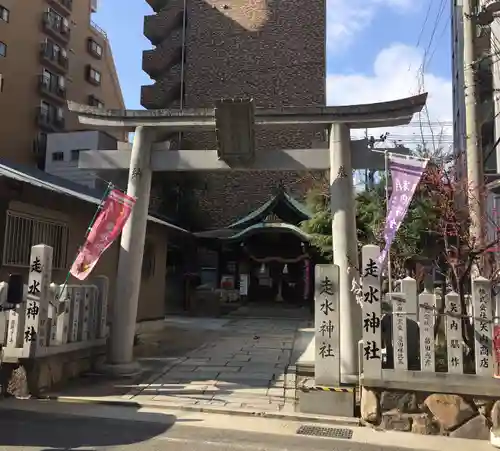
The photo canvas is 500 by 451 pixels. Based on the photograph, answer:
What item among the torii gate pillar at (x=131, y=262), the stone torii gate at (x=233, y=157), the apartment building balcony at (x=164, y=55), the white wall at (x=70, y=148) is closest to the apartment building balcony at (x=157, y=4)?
the apartment building balcony at (x=164, y=55)

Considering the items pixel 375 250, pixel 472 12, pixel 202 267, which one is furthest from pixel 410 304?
pixel 202 267

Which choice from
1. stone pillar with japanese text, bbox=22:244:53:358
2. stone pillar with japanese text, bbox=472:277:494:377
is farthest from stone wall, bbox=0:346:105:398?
stone pillar with japanese text, bbox=472:277:494:377

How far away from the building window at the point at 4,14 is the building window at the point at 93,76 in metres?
9.53

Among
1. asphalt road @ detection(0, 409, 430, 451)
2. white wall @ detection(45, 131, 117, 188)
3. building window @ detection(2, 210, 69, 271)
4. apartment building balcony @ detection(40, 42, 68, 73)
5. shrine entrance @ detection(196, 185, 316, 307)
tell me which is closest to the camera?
asphalt road @ detection(0, 409, 430, 451)

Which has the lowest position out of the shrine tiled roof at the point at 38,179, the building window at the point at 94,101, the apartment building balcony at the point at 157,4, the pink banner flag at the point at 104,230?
the pink banner flag at the point at 104,230

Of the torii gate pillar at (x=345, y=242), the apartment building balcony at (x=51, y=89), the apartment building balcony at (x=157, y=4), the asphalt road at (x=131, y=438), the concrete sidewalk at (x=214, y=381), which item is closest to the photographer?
the asphalt road at (x=131, y=438)

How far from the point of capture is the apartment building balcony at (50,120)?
36812 mm

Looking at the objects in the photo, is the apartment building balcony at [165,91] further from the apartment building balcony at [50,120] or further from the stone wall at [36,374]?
the stone wall at [36,374]

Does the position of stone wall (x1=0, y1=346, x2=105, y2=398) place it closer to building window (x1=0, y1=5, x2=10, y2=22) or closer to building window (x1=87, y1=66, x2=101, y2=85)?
building window (x1=0, y1=5, x2=10, y2=22)

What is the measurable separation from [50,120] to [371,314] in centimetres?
3606

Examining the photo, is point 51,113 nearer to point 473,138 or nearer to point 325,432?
point 473,138

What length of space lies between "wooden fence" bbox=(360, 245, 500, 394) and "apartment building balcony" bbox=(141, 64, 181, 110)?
33895mm

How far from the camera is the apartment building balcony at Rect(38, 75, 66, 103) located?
3700 centimetres

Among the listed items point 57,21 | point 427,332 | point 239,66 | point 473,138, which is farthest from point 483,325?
point 57,21
